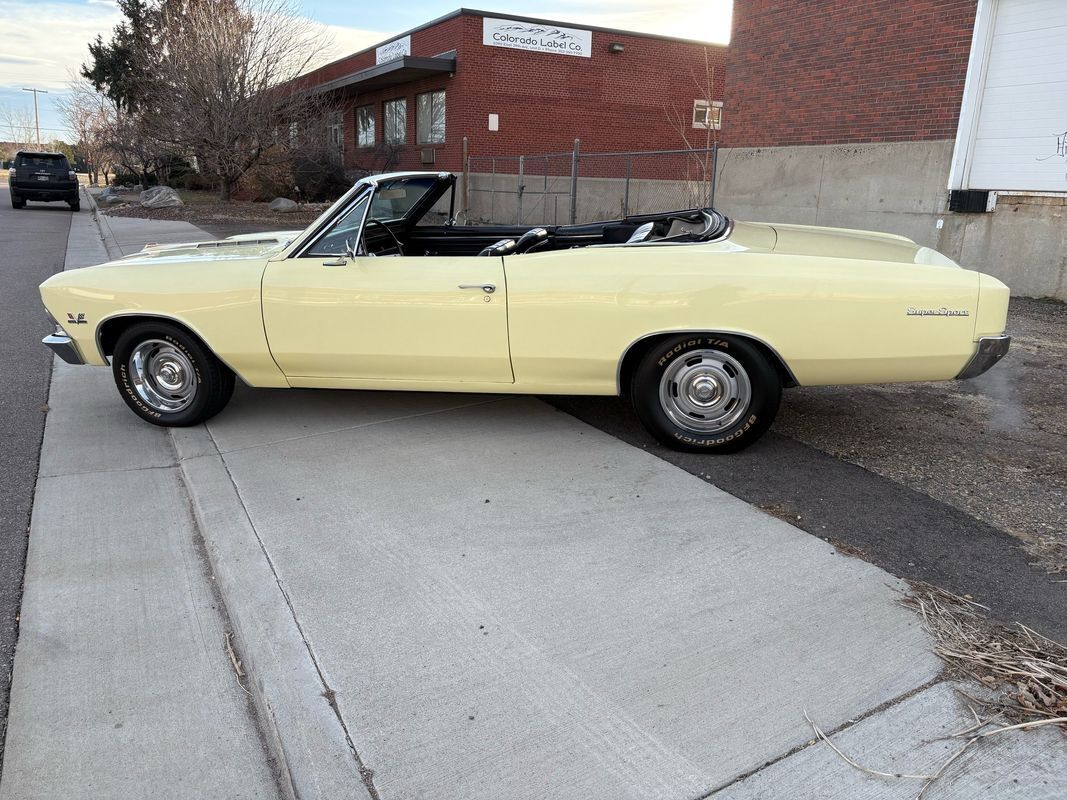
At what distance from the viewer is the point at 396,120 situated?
27656 millimetres

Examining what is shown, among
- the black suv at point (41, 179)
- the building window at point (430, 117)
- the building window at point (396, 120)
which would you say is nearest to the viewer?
the building window at point (430, 117)

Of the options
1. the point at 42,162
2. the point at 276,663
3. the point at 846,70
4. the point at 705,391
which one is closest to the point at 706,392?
the point at 705,391

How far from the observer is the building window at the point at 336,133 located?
28.4 m

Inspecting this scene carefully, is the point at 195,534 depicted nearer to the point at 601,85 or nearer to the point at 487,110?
the point at 487,110

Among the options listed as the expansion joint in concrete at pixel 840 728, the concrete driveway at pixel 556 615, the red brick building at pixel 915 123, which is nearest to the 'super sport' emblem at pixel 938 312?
the concrete driveway at pixel 556 615

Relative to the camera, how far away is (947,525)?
12.2 ft

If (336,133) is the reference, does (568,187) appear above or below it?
below

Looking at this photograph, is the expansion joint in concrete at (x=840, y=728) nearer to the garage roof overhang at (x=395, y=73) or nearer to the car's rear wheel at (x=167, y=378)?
the car's rear wheel at (x=167, y=378)

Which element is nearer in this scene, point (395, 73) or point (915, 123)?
point (915, 123)

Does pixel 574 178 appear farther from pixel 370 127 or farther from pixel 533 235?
pixel 370 127

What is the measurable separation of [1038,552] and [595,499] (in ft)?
6.25

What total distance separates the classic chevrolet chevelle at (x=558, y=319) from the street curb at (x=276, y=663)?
1.10 m

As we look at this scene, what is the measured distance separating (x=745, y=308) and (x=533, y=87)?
21.3 meters

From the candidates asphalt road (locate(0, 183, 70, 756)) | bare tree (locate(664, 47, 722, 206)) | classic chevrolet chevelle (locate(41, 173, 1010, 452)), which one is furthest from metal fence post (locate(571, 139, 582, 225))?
classic chevrolet chevelle (locate(41, 173, 1010, 452))
